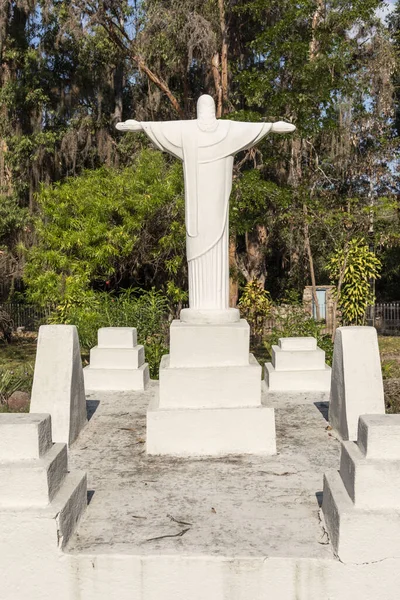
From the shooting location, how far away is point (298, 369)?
7105mm

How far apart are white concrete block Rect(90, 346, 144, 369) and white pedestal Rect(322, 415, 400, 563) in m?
4.29

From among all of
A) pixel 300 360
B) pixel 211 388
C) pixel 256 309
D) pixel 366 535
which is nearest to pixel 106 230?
pixel 256 309

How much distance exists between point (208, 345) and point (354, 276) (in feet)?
34.3

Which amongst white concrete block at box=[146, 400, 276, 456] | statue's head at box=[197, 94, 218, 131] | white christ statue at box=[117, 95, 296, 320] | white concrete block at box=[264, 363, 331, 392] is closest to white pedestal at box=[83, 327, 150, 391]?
white concrete block at box=[264, 363, 331, 392]

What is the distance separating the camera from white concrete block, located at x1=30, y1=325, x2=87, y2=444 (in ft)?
16.7

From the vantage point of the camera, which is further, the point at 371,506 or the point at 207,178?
the point at 207,178

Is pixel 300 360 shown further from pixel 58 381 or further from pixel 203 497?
pixel 203 497

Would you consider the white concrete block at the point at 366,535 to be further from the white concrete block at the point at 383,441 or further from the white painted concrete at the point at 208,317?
the white painted concrete at the point at 208,317

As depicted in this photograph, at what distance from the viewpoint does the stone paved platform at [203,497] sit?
3242mm

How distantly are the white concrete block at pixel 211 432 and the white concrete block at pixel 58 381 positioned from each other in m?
0.76

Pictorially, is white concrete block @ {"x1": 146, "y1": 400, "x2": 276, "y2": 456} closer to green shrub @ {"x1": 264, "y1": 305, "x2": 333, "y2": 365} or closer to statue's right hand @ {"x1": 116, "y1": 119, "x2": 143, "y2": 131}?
statue's right hand @ {"x1": 116, "y1": 119, "x2": 143, "y2": 131}

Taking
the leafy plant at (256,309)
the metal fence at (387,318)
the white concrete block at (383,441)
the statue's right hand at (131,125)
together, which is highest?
the statue's right hand at (131,125)

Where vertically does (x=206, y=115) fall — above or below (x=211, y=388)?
above

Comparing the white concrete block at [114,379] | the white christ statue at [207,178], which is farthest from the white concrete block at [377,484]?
the white concrete block at [114,379]
